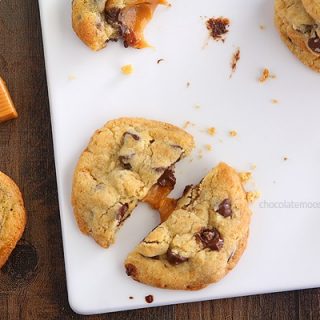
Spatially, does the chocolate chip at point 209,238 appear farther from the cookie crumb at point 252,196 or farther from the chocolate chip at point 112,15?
the chocolate chip at point 112,15

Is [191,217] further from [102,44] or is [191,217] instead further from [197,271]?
[102,44]

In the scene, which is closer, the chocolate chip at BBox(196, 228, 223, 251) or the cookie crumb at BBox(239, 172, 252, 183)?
the chocolate chip at BBox(196, 228, 223, 251)

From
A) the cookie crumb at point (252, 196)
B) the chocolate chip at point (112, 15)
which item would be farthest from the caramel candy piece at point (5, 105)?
the cookie crumb at point (252, 196)

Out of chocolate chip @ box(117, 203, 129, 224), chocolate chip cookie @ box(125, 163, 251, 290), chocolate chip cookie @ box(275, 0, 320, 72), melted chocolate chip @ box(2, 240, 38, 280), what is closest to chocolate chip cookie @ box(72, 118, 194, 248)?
chocolate chip @ box(117, 203, 129, 224)

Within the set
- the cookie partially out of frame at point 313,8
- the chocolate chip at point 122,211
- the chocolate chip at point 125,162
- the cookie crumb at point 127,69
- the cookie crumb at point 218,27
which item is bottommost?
the chocolate chip at point 122,211

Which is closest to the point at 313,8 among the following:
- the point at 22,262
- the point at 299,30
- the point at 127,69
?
the point at 299,30

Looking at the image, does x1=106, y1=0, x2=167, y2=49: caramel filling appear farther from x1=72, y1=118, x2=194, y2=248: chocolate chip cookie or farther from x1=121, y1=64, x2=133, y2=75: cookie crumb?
x1=72, y1=118, x2=194, y2=248: chocolate chip cookie

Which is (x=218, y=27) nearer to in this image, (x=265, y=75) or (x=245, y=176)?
(x=265, y=75)
